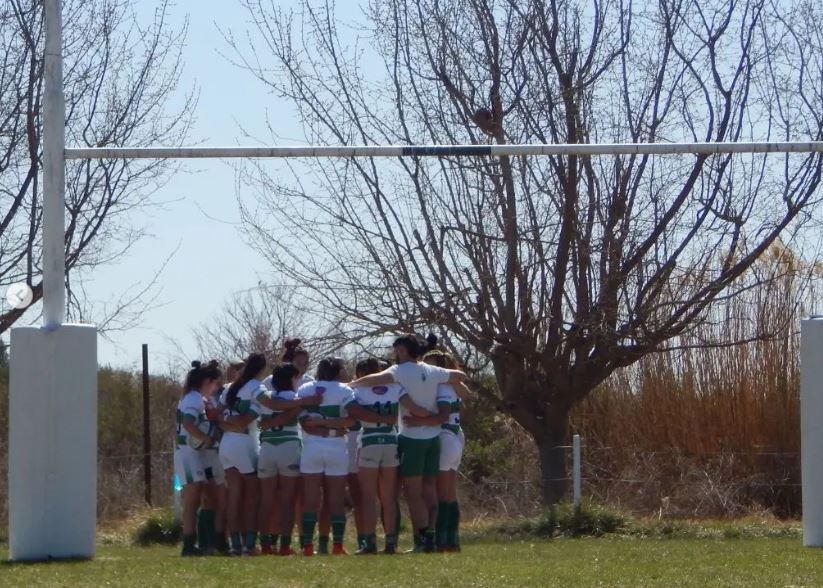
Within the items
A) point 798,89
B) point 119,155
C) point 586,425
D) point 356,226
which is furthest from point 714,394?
point 119,155

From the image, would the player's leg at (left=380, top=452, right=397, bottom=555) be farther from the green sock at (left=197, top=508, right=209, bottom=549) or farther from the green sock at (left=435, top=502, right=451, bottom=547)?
the green sock at (left=197, top=508, right=209, bottom=549)

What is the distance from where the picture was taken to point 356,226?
16.7 meters

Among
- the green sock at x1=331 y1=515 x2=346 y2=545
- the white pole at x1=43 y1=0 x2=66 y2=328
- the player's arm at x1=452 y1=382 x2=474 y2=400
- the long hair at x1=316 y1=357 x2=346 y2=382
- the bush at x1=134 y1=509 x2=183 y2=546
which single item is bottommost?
the bush at x1=134 y1=509 x2=183 y2=546

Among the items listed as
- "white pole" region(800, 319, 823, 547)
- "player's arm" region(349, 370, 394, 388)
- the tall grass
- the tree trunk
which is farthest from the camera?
the tall grass

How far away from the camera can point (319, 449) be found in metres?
11.3

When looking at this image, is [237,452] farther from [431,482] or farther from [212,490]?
[431,482]

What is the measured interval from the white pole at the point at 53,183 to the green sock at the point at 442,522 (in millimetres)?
3572

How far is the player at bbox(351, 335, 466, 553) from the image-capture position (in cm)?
1111

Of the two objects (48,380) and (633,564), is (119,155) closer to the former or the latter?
(48,380)

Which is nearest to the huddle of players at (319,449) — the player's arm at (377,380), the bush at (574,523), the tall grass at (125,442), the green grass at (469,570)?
the player's arm at (377,380)

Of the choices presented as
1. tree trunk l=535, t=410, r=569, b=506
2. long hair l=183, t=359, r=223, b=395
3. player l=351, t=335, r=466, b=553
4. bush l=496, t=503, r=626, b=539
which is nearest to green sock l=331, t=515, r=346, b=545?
player l=351, t=335, r=466, b=553

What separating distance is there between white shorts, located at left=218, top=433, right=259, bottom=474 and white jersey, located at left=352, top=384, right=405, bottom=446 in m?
1.05

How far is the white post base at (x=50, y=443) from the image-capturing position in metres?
9.97

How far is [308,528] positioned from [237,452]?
2.92 ft
